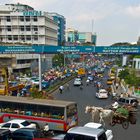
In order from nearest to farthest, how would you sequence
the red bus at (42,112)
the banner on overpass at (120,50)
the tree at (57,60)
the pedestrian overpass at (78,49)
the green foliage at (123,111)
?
the red bus at (42,112) < the green foliage at (123,111) < the banner on overpass at (120,50) < the pedestrian overpass at (78,49) < the tree at (57,60)

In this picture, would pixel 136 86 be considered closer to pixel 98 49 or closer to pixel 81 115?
pixel 98 49

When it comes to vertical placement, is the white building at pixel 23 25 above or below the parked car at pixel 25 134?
above

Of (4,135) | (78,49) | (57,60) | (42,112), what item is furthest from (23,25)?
(4,135)

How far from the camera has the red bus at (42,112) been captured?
21.1 meters

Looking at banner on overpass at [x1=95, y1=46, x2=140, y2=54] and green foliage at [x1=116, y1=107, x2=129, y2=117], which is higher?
banner on overpass at [x1=95, y1=46, x2=140, y2=54]

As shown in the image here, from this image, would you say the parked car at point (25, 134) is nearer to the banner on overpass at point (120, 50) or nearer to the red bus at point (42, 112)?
the red bus at point (42, 112)

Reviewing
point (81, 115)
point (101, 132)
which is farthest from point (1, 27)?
point (101, 132)

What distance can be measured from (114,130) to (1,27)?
73.7m

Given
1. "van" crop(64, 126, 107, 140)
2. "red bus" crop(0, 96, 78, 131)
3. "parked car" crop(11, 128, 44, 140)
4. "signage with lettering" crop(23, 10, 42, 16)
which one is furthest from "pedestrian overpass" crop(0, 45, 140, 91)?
"signage with lettering" crop(23, 10, 42, 16)

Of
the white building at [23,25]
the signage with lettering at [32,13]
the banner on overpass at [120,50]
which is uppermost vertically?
the signage with lettering at [32,13]

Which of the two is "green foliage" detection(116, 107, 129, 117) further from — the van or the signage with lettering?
the signage with lettering

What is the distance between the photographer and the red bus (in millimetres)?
21094

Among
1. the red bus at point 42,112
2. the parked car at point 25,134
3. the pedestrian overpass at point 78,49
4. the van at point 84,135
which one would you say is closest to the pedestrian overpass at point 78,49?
the pedestrian overpass at point 78,49

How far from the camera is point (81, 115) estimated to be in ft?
93.5
